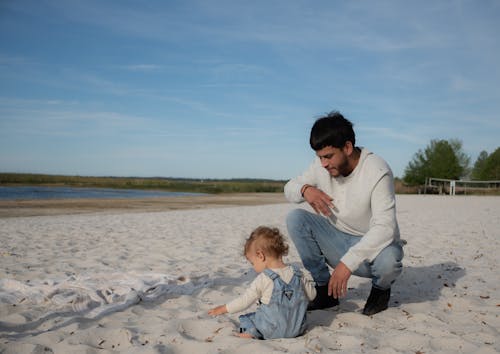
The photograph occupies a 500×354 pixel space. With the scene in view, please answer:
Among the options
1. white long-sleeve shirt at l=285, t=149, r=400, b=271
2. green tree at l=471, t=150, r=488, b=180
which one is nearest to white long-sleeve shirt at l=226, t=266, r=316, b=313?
white long-sleeve shirt at l=285, t=149, r=400, b=271

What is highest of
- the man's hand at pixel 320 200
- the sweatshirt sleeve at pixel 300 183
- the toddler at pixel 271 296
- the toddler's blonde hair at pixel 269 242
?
the sweatshirt sleeve at pixel 300 183

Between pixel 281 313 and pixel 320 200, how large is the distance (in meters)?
1.02

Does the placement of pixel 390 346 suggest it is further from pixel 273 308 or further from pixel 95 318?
pixel 95 318

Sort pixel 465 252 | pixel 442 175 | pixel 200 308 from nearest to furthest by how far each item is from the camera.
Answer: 1. pixel 200 308
2. pixel 465 252
3. pixel 442 175

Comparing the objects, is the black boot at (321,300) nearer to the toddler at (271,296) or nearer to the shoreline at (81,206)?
the toddler at (271,296)

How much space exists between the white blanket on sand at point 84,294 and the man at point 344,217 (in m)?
1.28

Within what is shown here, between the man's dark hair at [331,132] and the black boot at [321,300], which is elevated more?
the man's dark hair at [331,132]

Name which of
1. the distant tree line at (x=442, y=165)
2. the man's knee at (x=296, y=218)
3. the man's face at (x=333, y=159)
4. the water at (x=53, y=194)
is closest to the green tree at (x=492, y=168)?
the distant tree line at (x=442, y=165)

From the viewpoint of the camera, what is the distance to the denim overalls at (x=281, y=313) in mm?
2887

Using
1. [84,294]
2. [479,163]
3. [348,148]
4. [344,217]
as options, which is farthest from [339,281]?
[479,163]

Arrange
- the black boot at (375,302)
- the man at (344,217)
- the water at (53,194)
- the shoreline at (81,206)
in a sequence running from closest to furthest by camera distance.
A: the man at (344,217) < the black boot at (375,302) < the shoreline at (81,206) < the water at (53,194)

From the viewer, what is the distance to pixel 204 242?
752cm

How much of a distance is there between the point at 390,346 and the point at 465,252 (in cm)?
454

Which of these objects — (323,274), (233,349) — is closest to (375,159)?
(323,274)
